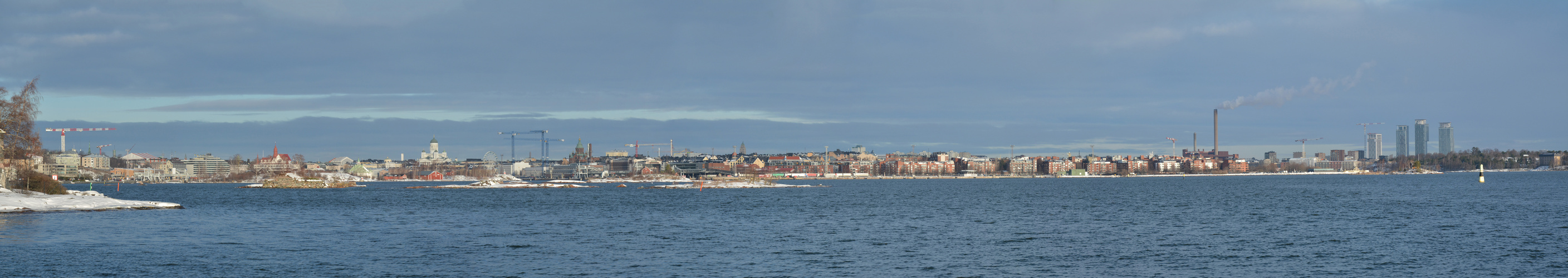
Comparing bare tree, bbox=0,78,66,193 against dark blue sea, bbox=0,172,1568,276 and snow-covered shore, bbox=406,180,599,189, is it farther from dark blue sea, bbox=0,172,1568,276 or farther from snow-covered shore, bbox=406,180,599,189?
snow-covered shore, bbox=406,180,599,189

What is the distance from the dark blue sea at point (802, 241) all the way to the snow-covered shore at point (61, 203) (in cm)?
192

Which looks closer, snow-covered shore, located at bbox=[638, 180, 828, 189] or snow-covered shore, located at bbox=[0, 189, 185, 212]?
snow-covered shore, located at bbox=[0, 189, 185, 212]

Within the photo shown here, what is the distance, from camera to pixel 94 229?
40.0 m

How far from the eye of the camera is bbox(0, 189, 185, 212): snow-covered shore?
50969 mm

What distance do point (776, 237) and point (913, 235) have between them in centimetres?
530

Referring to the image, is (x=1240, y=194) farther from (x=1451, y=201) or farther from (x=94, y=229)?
(x=94, y=229)

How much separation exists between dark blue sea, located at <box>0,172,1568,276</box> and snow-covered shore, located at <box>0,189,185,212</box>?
1.92 meters

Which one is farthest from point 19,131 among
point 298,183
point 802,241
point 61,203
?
point 298,183

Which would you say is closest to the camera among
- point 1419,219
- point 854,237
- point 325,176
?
point 854,237

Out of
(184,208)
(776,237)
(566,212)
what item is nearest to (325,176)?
(184,208)

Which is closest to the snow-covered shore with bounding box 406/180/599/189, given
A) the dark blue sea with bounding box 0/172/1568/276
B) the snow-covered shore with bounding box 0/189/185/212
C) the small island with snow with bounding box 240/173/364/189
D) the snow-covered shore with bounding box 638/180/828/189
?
the small island with snow with bounding box 240/173/364/189

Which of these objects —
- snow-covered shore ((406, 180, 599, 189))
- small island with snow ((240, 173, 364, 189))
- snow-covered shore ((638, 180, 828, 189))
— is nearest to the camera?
snow-covered shore ((638, 180, 828, 189))

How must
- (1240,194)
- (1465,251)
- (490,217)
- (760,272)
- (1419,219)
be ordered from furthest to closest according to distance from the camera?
(1240,194)
(490,217)
(1419,219)
(1465,251)
(760,272)

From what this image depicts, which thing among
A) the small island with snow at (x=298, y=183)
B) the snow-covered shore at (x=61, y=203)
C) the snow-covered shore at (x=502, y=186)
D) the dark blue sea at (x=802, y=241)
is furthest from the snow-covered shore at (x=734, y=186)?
the snow-covered shore at (x=61, y=203)
